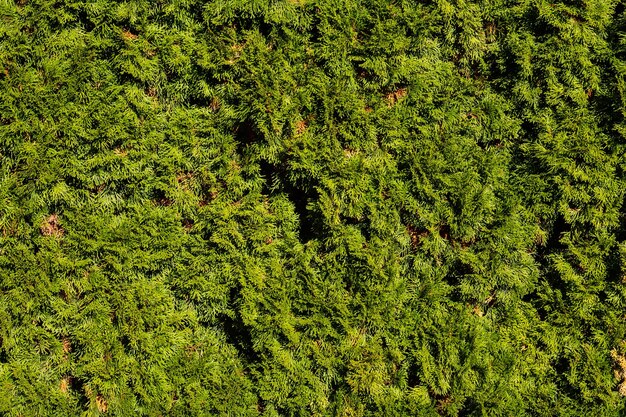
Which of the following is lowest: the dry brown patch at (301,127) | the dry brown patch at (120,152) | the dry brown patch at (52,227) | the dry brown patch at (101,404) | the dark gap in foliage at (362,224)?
the dry brown patch at (101,404)

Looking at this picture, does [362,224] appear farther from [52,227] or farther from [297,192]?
[52,227]

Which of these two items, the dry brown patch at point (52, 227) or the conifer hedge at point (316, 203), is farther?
the dry brown patch at point (52, 227)

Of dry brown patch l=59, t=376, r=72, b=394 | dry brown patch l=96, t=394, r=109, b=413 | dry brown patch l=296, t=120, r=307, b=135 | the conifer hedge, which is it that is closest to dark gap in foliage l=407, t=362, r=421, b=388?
the conifer hedge

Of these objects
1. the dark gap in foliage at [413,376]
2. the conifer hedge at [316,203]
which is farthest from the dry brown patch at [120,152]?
the dark gap in foliage at [413,376]

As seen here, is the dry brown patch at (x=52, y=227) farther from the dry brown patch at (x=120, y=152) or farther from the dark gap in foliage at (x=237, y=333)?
the dark gap in foliage at (x=237, y=333)

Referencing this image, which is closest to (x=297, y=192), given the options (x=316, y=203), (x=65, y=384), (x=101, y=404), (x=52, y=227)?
(x=316, y=203)

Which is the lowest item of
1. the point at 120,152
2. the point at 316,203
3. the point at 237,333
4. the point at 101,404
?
the point at 101,404

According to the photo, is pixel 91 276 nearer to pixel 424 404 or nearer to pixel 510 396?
pixel 424 404

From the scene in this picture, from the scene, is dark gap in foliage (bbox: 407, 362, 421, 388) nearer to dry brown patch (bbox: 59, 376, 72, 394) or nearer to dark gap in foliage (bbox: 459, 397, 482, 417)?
dark gap in foliage (bbox: 459, 397, 482, 417)
